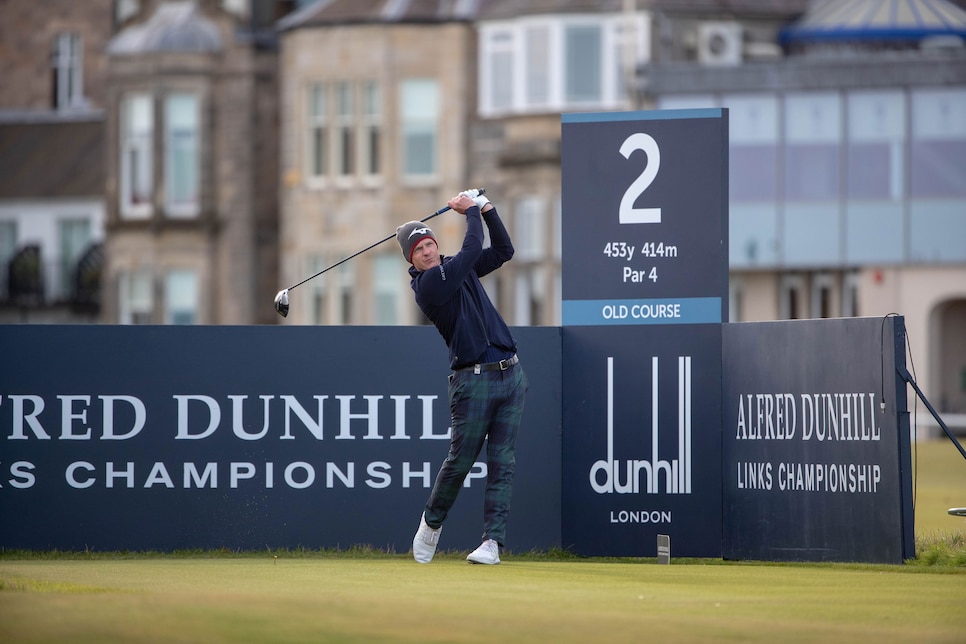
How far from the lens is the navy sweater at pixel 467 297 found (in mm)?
9758

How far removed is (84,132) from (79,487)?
41574 millimetres

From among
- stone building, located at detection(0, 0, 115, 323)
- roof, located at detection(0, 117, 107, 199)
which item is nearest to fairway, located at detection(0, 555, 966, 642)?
stone building, located at detection(0, 0, 115, 323)

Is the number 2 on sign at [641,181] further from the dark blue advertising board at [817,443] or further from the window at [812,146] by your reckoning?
the window at [812,146]

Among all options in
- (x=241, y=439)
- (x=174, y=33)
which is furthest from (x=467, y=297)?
(x=174, y=33)

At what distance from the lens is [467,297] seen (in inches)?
391

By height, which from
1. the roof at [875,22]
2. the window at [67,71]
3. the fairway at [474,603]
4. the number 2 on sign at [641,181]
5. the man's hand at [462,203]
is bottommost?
the fairway at [474,603]

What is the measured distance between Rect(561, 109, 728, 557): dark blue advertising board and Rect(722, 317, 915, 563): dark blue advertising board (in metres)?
0.20

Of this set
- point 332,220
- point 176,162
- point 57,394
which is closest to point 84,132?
point 176,162

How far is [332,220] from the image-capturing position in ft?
128

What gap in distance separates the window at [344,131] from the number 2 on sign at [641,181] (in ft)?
91.9

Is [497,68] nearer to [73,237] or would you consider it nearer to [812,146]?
[812,146]

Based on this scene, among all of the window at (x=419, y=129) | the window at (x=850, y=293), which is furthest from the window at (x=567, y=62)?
the window at (x=850, y=293)

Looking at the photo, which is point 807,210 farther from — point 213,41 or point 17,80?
point 17,80

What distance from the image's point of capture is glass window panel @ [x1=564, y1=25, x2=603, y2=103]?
123 ft
